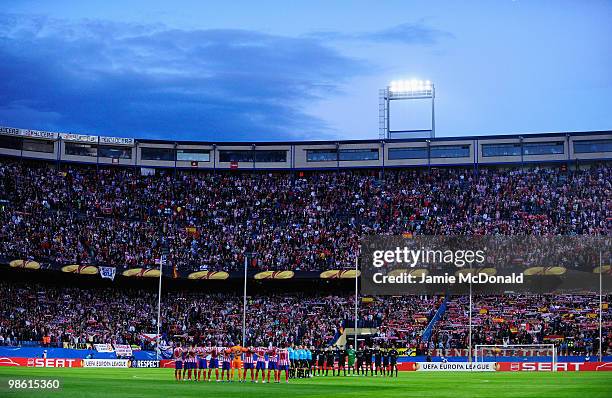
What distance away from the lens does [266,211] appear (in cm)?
8238

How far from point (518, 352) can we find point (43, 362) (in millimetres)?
29726

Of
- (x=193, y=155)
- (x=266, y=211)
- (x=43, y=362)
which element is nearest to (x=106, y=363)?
(x=43, y=362)

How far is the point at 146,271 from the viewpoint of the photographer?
7206cm

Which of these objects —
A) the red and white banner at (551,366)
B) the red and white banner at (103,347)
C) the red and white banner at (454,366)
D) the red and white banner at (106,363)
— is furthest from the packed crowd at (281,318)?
the red and white banner at (106,363)

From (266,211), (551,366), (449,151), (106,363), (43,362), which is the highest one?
(449,151)

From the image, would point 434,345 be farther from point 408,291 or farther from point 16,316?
point 16,316

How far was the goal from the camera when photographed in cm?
5612

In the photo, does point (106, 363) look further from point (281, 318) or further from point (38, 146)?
point (38, 146)

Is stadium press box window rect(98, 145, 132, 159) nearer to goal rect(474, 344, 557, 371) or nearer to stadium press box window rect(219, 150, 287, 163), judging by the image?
stadium press box window rect(219, 150, 287, 163)

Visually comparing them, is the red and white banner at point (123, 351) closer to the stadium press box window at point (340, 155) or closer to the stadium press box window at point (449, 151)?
the stadium press box window at point (340, 155)

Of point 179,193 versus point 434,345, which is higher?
point 179,193

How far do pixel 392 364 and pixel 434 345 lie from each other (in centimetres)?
1642

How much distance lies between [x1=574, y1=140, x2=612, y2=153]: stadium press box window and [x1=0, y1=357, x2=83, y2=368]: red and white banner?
4665cm

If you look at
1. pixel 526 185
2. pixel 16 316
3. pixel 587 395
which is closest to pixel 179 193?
pixel 16 316
